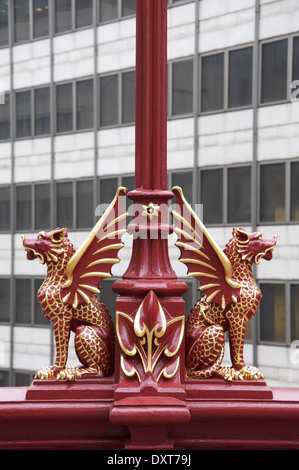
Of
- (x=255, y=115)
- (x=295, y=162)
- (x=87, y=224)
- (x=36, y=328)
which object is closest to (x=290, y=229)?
(x=295, y=162)

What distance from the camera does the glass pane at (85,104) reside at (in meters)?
10.8

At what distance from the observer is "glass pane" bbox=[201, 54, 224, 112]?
9.43 m

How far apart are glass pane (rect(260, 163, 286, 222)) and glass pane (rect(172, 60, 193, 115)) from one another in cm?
151

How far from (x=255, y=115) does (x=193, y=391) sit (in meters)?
7.53

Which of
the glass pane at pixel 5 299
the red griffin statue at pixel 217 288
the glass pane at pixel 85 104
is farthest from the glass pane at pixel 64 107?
the red griffin statue at pixel 217 288

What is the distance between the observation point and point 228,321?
2020 millimetres

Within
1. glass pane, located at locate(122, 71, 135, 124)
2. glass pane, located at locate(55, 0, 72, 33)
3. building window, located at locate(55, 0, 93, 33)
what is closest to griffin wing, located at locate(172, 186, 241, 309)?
glass pane, located at locate(122, 71, 135, 124)

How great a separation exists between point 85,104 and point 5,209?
252 centimetres

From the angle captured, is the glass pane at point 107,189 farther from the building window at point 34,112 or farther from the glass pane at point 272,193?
the glass pane at point 272,193

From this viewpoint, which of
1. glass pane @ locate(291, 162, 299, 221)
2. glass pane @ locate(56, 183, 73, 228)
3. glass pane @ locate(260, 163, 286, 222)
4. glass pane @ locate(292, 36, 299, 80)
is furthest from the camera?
glass pane @ locate(56, 183, 73, 228)

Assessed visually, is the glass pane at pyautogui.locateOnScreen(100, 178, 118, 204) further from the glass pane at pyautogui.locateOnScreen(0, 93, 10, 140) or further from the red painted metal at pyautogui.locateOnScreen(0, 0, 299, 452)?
the red painted metal at pyautogui.locateOnScreen(0, 0, 299, 452)

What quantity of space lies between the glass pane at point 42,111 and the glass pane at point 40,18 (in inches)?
36.2

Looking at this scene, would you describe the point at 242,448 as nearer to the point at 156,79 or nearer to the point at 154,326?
the point at 154,326

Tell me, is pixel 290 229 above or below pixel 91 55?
below
